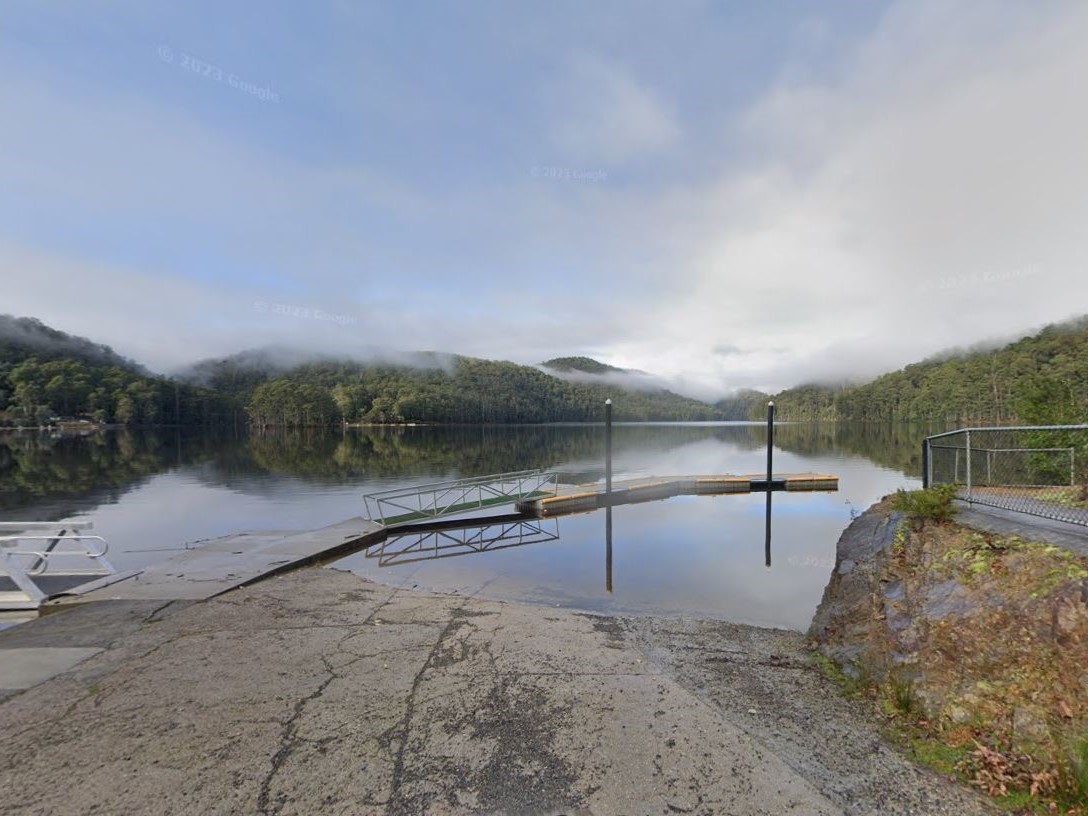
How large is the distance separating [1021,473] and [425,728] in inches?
572

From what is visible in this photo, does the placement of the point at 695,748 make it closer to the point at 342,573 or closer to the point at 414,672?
Result: the point at 414,672

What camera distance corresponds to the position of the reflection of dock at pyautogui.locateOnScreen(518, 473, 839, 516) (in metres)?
24.5

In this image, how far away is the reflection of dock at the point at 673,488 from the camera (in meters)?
24.5

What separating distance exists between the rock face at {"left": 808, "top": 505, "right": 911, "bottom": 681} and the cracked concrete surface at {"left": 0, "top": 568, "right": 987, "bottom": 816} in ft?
1.80

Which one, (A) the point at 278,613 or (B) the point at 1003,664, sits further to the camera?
(A) the point at 278,613

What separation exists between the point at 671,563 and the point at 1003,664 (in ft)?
31.8

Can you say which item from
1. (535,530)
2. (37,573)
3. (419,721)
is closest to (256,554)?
(37,573)

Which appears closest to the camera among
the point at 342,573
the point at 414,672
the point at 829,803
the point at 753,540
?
the point at 829,803

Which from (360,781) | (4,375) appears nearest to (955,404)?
(360,781)

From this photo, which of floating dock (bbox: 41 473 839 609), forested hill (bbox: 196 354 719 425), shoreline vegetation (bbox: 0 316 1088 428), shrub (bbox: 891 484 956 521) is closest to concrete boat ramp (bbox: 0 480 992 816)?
floating dock (bbox: 41 473 839 609)

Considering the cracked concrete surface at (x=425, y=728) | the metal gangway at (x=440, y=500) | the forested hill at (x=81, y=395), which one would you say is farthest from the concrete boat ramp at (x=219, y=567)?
the forested hill at (x=81, y=395)

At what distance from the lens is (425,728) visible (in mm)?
4105

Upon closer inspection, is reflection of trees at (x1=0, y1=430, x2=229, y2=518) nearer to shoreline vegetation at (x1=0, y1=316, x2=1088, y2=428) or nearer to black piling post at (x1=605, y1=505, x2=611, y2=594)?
black piling post at (x1=605, y1=505, x2=611, y2=594)

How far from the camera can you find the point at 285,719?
418 centimetres
